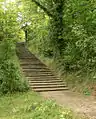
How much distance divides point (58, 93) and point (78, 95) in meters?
0.85

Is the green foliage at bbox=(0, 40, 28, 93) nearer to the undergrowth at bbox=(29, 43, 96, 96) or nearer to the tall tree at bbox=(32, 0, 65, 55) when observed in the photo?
the undergrowth at bbox=(29, 43, 96, 96)

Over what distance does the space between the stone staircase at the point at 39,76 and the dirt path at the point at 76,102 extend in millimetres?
682

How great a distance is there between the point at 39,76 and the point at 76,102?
3.74m

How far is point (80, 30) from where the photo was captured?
850cm

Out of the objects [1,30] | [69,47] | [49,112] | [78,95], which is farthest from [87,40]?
[1,30]

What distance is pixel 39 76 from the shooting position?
10.5m

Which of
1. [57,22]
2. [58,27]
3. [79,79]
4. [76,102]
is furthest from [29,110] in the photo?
[57,22]

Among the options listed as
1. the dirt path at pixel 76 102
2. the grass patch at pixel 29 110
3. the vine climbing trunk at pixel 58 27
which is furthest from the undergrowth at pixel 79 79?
the grass patch at pixel 29 110

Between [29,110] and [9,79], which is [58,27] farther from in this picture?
[29,110]

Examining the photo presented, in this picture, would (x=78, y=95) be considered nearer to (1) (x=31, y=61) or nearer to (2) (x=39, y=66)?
(2) (x=39, y=66)

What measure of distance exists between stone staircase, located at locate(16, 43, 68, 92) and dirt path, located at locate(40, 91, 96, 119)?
68cm

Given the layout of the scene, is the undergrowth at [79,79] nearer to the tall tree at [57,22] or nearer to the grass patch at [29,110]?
the tall tree at [57,22]

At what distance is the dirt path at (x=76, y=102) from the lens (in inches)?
232

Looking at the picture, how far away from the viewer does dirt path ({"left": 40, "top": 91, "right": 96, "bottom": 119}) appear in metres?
5.88
